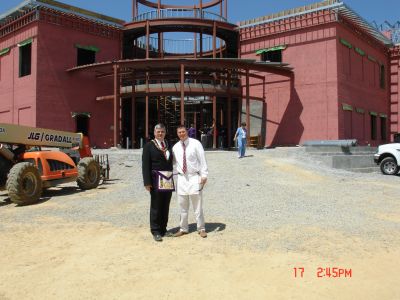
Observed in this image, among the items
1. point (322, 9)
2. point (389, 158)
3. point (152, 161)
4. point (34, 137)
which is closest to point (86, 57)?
point (322, 9)

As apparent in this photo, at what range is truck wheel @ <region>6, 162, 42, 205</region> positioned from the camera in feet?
29.7

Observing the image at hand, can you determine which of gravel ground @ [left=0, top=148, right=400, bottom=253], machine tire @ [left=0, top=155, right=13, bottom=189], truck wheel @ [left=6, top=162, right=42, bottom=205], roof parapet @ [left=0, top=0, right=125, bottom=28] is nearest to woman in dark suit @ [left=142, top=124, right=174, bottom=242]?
gravel ground @ [left=0, top=148, right=400, bottom=253]

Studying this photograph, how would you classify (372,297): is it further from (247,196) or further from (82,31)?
(82,31)

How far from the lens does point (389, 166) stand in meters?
16.2

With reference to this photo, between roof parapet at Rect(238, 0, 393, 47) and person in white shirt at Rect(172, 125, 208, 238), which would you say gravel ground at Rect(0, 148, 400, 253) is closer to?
person in white shirt at Rect(172, 125, 208, 238)

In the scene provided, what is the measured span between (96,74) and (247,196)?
17.1m

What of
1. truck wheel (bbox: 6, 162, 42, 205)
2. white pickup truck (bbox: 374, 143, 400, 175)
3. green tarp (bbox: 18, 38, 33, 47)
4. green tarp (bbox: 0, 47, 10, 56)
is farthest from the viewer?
green tarp (bbox: 0, 47, 10, 56)

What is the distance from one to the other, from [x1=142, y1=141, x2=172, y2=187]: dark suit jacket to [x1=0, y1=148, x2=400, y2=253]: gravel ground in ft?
4.49

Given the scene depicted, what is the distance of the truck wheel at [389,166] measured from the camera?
16031 millimetres

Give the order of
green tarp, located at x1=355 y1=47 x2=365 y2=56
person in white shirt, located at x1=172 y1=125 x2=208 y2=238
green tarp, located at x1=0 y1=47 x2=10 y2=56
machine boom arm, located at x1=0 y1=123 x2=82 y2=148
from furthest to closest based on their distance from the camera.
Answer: green tarp, located at x1=355 y1=47 x2=365 y2=56
green tarp, located at x1=0 y1=47 x2=10 y2=56
machine boom arm, located at x1=0 y1=123 x2=82 y2=148
person in white shirt, located at x1=172 y1=125 x2=208 y2=238

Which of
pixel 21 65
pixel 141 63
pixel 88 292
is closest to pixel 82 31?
pixel 21 65

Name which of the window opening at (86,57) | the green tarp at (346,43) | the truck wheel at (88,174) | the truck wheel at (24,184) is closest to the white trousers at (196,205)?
the truck wheel at (24,184)
